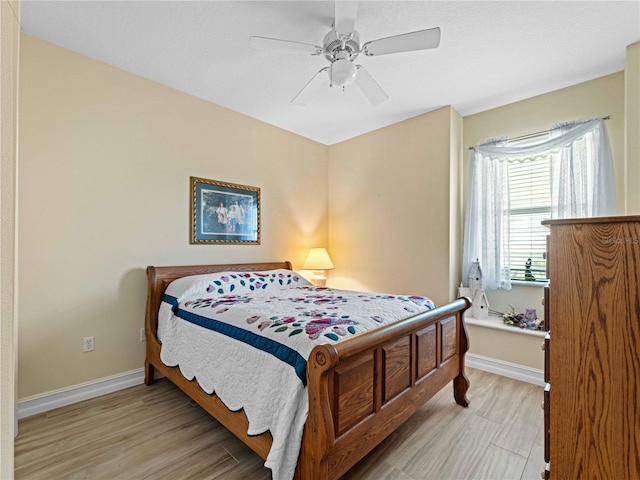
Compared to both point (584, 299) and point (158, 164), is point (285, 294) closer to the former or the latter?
point (158, 164)

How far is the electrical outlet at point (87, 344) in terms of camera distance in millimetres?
2377

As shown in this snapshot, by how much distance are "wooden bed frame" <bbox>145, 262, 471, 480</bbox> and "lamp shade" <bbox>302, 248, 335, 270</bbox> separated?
1.90m

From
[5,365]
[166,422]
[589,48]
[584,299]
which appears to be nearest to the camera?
[5,365]

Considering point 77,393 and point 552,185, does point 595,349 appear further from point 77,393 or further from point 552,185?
point 77,393

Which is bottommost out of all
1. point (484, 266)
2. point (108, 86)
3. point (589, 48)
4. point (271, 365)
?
point (271, 365)

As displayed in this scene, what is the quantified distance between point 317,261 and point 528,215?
93.2 inches

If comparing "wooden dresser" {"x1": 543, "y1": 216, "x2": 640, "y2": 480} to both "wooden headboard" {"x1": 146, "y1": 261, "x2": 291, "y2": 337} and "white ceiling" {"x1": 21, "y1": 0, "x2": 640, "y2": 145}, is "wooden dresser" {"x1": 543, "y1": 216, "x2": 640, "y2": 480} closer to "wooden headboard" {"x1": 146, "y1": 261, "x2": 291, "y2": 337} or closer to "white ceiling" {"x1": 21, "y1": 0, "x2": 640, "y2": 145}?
"white ceiling" {"x1": 21, "y1": 0, "x2": 640, "y2": 145}

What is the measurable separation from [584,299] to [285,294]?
6.85ft

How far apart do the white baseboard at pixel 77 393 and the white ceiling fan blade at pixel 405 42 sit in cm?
309

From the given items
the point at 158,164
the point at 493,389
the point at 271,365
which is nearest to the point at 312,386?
the point at 271,365

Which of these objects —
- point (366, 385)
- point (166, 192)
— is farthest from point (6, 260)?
point (166, 192)

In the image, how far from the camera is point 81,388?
7.66 ft

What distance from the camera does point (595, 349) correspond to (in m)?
0.96

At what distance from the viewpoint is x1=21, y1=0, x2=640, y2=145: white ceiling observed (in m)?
1.93
